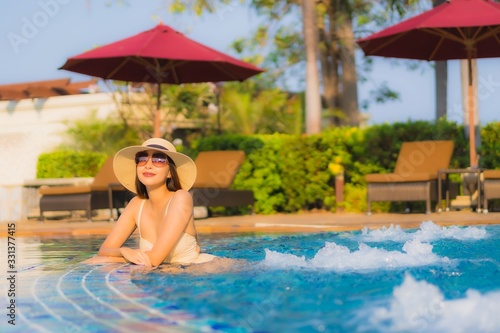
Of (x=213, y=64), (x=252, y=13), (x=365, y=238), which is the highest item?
(x=252, y=13)

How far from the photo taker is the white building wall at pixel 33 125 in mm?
25297

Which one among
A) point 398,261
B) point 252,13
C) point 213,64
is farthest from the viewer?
point 252,13

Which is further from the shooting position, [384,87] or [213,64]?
[384,87]

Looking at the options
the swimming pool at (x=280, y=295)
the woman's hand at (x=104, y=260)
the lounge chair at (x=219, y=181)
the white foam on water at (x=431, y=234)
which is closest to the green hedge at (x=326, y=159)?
the lounge chair at (x=219, y=181)

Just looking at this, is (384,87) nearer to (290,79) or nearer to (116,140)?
(290,79)

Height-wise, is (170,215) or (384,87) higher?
(384,87)

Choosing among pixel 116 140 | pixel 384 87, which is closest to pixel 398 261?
pixel 116 140

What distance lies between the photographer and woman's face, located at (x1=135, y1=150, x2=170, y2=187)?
5.59 m

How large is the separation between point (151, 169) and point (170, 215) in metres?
0.35

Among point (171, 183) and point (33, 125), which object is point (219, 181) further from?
point (33, 125)

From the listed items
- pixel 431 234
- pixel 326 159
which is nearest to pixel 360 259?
pixel 431 234

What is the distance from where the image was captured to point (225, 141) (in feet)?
48.3

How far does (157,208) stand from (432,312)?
2415 millimetres

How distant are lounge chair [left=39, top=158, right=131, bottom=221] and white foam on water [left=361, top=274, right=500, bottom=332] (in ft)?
29.6
